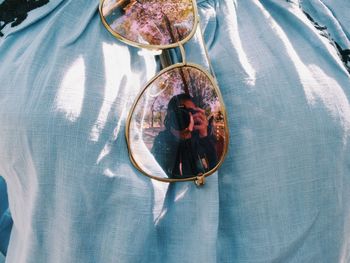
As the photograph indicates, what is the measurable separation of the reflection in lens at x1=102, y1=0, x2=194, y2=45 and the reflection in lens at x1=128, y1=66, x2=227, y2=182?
0.05 metres

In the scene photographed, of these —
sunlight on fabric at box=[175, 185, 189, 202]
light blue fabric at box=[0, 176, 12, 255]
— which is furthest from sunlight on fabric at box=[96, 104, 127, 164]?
light blue fabric at box=[0, 176, 12, 255]

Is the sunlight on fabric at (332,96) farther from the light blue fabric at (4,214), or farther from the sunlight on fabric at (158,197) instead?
the light blue fabric at (4,214)

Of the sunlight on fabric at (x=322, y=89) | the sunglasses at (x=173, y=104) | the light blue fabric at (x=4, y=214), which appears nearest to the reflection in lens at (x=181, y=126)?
the sunglasses at (x=173, y=104)

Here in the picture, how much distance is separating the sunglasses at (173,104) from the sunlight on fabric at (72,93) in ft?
0.26

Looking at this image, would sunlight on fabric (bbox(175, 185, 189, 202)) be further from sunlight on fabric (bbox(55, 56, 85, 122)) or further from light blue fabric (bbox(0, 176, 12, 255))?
light blue fabric (bbox(0, 176, 12, 255))

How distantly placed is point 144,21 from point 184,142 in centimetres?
17

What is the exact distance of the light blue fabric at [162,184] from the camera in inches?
22.2

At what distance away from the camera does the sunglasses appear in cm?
60

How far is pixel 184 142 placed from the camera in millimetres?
607

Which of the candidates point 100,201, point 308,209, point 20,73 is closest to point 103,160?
point 100,201

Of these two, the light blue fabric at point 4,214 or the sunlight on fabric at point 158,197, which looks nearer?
the sunlight on fabric at point 158,197

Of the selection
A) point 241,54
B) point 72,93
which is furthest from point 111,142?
point 241,54

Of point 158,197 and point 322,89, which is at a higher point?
point 322,89

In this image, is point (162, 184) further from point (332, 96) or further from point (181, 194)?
point (332, 96)
